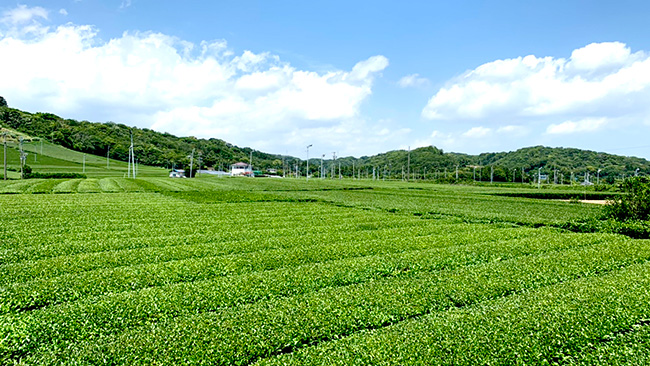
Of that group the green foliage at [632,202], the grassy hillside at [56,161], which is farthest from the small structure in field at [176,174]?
the green foliage at [632,202]

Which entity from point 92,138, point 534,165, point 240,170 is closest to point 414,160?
point 534,165

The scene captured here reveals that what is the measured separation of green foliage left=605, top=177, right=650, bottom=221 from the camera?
76.0 ft

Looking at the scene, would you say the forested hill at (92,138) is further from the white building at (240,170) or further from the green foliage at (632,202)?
the green foliage at (632,202)

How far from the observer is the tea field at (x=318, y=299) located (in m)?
7.32

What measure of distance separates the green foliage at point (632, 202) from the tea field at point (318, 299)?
632cm

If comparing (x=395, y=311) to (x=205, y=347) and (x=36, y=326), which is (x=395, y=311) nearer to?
(x=205, y=347)

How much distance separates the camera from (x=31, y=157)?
116875mm

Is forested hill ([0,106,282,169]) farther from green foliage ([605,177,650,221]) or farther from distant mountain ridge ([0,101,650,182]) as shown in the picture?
green foliage ([605,177,650,221])

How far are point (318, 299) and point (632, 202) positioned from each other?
2319 cm

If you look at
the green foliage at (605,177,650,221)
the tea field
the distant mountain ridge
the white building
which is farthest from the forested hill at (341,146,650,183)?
the tea field

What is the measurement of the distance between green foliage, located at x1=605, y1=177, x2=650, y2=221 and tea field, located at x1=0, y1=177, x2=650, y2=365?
20.7 feet

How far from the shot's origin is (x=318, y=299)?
384 inches

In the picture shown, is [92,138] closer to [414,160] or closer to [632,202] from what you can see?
[414,160]

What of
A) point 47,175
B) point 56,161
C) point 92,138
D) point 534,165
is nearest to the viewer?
point 47,175
